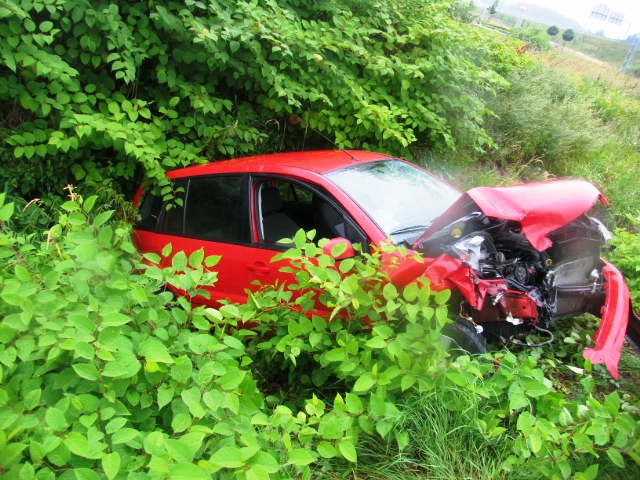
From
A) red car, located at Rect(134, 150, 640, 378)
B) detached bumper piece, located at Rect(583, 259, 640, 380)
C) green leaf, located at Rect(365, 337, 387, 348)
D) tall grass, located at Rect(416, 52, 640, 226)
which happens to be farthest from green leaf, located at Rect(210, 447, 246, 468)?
tall grass, located at Rect(416, 52, 640, 226)

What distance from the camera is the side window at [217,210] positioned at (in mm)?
3391

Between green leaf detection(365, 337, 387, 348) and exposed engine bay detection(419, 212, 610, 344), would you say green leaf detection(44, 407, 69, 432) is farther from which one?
exposed engine bay detection(419, 212, 610, 344)

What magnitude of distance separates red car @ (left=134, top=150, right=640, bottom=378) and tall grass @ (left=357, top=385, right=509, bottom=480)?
0.48 meters

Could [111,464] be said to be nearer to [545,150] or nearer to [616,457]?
[616,457]

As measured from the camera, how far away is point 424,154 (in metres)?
5.94

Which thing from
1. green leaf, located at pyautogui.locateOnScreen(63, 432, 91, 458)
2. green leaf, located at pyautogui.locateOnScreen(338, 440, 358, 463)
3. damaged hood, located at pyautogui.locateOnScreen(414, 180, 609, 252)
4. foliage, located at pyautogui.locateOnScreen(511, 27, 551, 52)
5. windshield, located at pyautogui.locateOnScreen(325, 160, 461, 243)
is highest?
foliage, located at pyautogui.locateOnScreen(511, 27, 551, 52)

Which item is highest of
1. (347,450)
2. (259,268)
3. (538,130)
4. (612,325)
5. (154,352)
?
(538,130)

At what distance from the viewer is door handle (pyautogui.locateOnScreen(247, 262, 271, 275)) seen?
3.15 meters

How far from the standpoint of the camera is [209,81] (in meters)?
4.85

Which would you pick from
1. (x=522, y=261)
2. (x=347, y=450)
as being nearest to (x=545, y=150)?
(x=522, y=261)

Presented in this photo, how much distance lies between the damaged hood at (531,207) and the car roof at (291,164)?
38.9 inches

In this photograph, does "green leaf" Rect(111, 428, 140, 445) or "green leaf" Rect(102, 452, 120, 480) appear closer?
"green leaf" Rect(102, 452, 120, 480)

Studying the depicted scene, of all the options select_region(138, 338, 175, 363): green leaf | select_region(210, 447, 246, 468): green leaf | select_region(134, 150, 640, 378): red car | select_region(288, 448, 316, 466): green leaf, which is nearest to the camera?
select_region(210, 447, 246, 468): green leaf

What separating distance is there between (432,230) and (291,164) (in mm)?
1200
